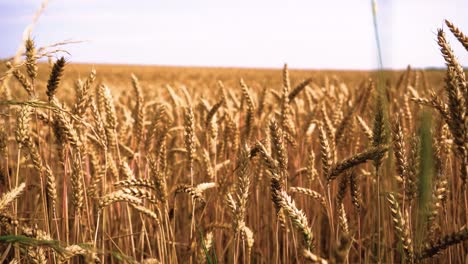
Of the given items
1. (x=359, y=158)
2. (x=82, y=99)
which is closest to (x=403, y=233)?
(x=359, y=158)

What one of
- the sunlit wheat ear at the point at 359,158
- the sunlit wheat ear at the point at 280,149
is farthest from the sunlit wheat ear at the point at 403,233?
the sunlit wheat ear at the point at 280,149

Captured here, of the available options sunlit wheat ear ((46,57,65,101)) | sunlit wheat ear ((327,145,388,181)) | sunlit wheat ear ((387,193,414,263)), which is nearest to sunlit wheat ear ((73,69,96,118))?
sunlit wheat ear ((46,57,65,101))

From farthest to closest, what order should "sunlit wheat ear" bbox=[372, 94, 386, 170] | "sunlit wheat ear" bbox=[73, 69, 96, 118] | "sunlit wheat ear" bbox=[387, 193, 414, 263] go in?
"sunlit wheat ear" bbox=[73, 69, 96, 118]
"sunlit wheat ear" bbox=[372, 94, 386, 170]
"sunlit wheat ear" bbox=[387, 193, 414, 263]

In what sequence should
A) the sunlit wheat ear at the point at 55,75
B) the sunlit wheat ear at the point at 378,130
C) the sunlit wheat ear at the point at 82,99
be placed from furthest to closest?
the sunlit wheat ear at the point at 82,99 < the sunlit wheat ear at the point at 55,75 < the sunlit wheat ear at the point at 378,130

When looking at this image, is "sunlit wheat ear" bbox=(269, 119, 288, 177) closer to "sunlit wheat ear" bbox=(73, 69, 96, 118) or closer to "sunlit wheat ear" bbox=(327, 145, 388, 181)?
"sunlit wheat ear" bbox=(327, 145, 388, 181)

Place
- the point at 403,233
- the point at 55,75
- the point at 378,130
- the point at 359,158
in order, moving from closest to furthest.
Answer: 1. the point at 403,233
2. the point at 359,158
3. the point at 378,130
4. the point at 55,75

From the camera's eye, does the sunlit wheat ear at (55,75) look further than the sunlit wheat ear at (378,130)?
Yes

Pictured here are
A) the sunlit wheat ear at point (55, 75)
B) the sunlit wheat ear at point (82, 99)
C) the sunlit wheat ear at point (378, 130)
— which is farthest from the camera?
the sunlit wheat ear at point (82, 99)

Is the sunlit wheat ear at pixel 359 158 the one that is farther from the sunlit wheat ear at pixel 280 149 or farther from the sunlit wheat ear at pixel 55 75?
the sunlit wheat ear at pixel 55 75

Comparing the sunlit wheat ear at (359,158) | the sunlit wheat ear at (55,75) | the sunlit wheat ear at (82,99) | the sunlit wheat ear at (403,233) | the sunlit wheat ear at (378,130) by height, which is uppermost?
the sunlit wheat ear at (55,75)

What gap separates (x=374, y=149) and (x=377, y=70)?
0.38 meters

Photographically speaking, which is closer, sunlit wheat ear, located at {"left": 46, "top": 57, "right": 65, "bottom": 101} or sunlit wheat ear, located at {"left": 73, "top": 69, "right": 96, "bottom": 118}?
sunlit wheat ear, located at {"left": 46, "top": 57, "right": 65, "bottom": 101}

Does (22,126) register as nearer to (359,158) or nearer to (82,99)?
(82,99)

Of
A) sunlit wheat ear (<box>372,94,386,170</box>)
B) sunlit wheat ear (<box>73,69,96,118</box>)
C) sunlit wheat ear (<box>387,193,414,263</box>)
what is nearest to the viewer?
sunlit wheat ear (<box>387,193,414,263</box>)
